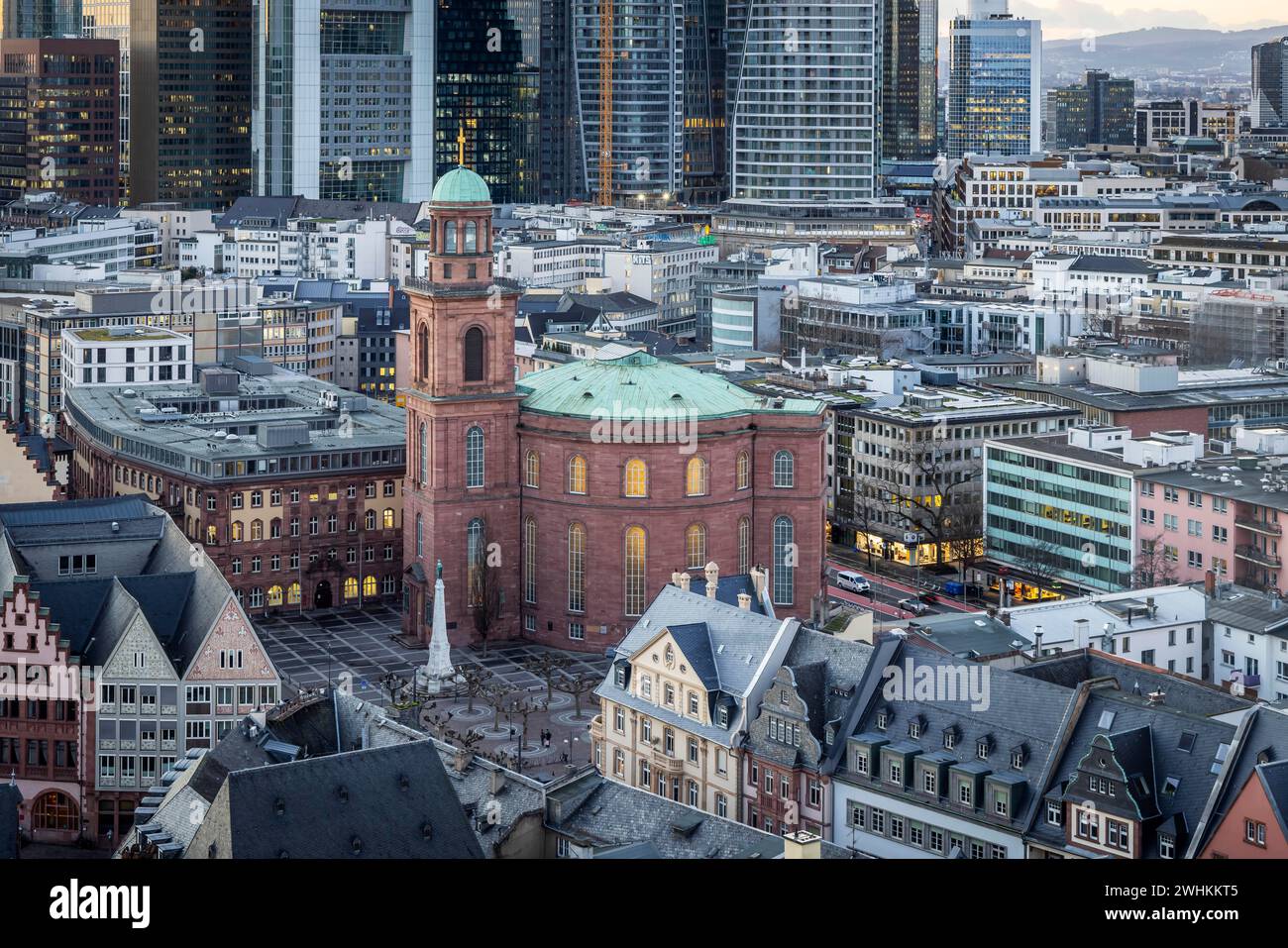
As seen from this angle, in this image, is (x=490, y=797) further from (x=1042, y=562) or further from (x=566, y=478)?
(x=1042, y=562)

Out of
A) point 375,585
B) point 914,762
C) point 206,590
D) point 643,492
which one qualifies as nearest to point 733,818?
point 914,762

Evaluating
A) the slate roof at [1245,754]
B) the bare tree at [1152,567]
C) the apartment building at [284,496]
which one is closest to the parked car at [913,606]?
the bare tree at [1152,567]

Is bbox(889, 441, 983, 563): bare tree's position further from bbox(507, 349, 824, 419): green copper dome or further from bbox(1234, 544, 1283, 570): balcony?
bbox(1234, 544, 1283, 570): balcony

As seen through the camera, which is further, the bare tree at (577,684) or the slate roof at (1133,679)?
the bare tree at (577,684)

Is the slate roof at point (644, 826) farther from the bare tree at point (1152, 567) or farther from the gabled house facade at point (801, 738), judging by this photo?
the bare tree at point (1152, 567)

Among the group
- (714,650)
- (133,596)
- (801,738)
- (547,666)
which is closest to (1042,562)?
(547,666)
